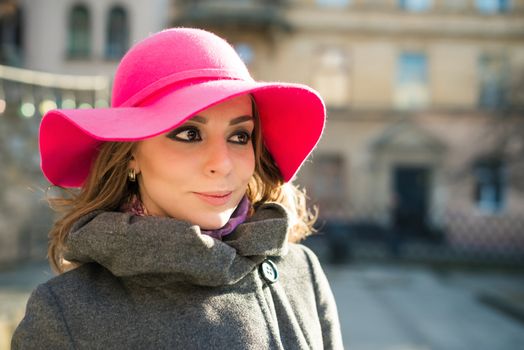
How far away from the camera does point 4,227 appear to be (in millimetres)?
8250

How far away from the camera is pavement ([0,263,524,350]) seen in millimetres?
7438

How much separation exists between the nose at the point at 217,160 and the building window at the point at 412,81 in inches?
754

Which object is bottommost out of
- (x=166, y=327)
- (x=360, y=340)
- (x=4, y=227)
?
(x=360, y=340)

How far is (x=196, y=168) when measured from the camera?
1492 millimetres

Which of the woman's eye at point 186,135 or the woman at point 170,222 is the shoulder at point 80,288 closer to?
the woman at point 170,222

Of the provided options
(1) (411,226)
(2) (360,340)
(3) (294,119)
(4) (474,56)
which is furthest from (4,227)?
(4) (474,56)

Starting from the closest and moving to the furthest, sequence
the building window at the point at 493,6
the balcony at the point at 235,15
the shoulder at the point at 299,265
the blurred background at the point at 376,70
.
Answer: the shoulder at the point at 299,265
the balcony at the point at 235,15
the blurred background at the point at 376,70
the building window at the point at 493,6

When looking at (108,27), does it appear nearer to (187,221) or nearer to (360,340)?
(360,340)

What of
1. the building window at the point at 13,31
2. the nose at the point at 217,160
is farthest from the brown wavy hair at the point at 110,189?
the building window at the point at 13,31

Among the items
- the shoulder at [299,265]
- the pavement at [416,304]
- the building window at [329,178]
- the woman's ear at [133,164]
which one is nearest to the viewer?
the woman's ear at [133,164]

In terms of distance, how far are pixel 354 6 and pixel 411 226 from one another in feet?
26.9

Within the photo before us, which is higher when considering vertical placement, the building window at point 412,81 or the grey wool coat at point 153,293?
the grey wool coat at point 153,293

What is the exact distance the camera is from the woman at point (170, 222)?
1392mm

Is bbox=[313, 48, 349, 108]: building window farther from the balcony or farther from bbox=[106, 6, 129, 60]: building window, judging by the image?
bbox=[106, 6, 129, 60]: building window
